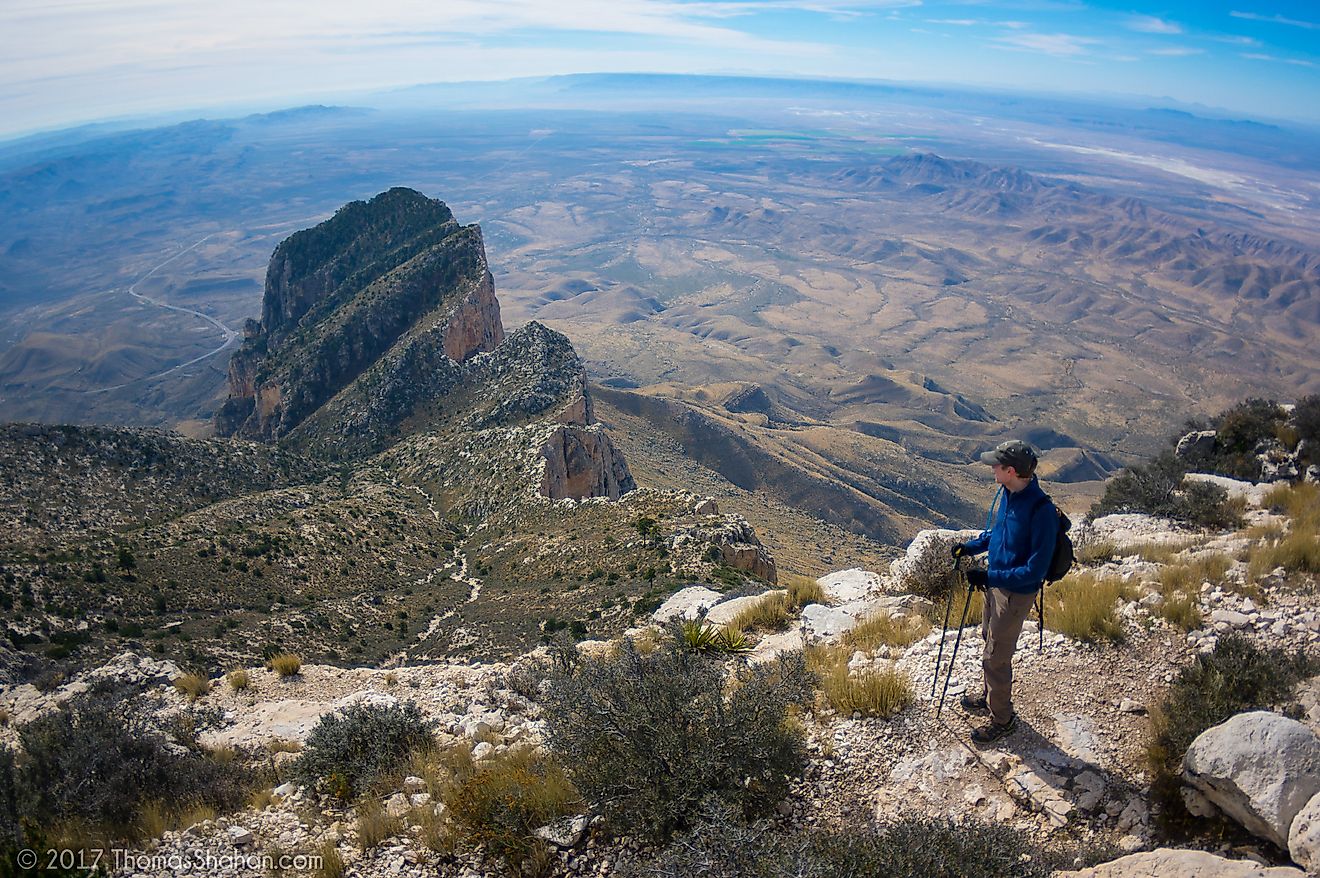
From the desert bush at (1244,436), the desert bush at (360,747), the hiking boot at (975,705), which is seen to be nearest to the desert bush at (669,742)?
the hiking boot at (975,705)

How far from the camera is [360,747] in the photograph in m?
7.75

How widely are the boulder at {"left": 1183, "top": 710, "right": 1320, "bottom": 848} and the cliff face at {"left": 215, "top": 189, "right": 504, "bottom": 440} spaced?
49441 mm

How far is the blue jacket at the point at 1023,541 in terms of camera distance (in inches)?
228

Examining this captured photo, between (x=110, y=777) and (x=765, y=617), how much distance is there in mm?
8647

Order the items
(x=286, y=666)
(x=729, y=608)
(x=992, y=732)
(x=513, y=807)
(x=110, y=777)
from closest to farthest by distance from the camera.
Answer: (x=513, y=807)
(x=992, y=732)
(x=110, y=777)
(x=286, y=666)
(x=729, y=608)

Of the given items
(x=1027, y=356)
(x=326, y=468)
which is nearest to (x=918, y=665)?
(x=326, y=468)

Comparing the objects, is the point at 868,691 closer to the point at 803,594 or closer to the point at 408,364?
the point at 803,594

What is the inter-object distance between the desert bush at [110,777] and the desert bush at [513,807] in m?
3.07

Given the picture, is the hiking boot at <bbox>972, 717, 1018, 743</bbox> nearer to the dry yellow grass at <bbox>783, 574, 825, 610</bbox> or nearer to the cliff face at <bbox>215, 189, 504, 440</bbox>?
the dry yellow grass at <bbox>783, 574, 825, 610</bbox>

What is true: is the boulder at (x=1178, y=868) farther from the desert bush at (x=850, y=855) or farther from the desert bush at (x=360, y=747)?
the desert bush at (x=360, y=747)

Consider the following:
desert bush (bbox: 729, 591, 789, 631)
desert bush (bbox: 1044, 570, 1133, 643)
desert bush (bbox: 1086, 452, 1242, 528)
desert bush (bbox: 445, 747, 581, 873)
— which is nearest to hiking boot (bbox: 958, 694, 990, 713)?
desert bush (bbox: 1044, 570, 1133, 643)

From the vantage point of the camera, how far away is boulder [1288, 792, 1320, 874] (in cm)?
409

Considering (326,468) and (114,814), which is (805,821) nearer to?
(114,814)

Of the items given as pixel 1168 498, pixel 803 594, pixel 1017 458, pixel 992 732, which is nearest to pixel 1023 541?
pixel 1017 458
